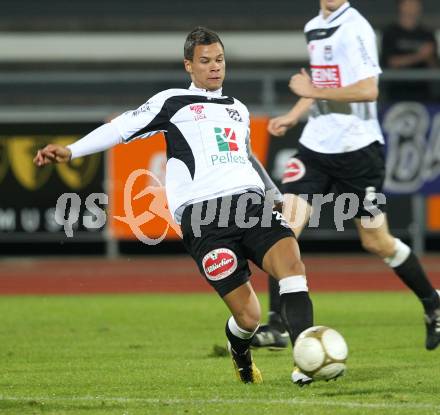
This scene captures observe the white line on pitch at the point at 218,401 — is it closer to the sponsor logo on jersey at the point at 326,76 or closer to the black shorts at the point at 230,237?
the black shorts at the point at 230,237

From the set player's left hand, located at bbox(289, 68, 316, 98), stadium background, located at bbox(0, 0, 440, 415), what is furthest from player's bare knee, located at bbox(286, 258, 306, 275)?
player's left hand, located at bbox(289, 68, 316, 98)

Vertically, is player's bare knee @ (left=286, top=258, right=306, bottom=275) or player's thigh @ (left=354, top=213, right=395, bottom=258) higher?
player's bare knee @ (left=286, top=258, right=306, bottom=275)

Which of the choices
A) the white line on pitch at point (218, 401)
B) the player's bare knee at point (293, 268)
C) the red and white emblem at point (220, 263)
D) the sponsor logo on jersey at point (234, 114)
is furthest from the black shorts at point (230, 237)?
the white line on pitch at point (218, 401)

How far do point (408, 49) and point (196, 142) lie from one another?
940 centimetres

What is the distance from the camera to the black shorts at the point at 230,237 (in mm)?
6406

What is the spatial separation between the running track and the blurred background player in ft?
6.92

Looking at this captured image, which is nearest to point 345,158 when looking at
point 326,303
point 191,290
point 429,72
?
point 326,303

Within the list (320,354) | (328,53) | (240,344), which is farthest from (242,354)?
(328,53)

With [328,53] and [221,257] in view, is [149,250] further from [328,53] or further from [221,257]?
[221,257]

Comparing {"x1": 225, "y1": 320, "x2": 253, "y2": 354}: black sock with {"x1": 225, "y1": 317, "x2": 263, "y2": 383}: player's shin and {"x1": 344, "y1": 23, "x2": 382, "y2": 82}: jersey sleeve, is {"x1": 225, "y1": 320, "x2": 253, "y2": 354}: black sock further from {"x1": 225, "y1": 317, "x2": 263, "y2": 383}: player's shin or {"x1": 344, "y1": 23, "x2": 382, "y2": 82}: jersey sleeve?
{"x1": 344, "y1": 23, "x2": 382, "y2": 82}: jersey sleeve

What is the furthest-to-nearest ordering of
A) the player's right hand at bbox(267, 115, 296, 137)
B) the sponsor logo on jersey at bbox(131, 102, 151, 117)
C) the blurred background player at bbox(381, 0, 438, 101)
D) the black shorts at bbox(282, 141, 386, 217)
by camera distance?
the blurred background player at bbox(381, 0, 438, 101), the black shorts at bbox(282, 141, 386, 217), the player's right hand at bbox(267, 115, 296, 137), the sponsor logo on jersey at bbox(131, 102, 151, 117)

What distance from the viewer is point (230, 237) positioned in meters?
6.47

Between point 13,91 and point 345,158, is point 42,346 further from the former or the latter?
point 13,91

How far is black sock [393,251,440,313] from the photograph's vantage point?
846 centimetres
